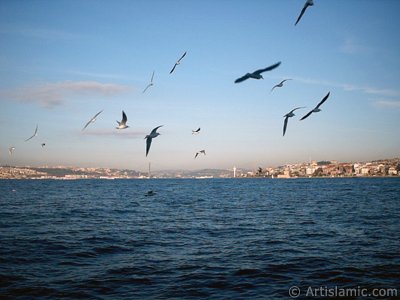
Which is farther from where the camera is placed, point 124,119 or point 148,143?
point 124,119

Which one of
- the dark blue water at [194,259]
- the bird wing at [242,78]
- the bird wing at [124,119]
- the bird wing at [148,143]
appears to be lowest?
the dark blue water at [194,259]

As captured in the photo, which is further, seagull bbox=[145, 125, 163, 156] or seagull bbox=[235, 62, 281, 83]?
seagull bbox=[145, 125, 163, 156]

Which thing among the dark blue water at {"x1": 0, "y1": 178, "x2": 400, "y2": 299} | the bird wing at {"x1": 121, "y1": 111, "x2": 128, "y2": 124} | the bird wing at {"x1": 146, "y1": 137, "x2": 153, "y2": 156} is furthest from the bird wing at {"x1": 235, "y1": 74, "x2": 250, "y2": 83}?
the dark blue water at {"x1": 0, "y1": 178, "x2": 400, "y2": 299}

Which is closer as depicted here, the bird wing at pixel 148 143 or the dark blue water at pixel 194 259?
the dark blue water at pixel 194 259

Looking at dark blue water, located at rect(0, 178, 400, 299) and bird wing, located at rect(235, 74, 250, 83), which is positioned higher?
bird wing, located at rect(235, 74, 250, 83)

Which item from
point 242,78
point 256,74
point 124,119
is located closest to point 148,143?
point 124,119

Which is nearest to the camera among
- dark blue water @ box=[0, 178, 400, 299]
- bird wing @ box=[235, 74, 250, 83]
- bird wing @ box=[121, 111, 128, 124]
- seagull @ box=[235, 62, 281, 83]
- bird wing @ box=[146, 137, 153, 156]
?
bird wing @ box=[235, 74, 250, 83]

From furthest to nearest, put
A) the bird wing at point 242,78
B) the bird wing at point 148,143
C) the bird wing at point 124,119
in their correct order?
1. the bird wing at point 124,119
2. the bird wing at point 148,143
3. the bird wing at point 242,78

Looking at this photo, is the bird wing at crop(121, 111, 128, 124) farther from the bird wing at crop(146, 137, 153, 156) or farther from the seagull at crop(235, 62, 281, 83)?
the seagull at crop(235, 62, 281, 83)

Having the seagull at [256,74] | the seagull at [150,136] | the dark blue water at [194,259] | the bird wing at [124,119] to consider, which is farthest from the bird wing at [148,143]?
the dark blue water at [194,259]

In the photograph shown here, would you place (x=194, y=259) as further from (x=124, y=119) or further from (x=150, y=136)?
(x=124, y=119)

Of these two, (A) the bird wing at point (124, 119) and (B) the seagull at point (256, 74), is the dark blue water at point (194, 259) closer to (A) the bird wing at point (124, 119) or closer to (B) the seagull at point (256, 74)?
(A) the bird wing at point (124, 119)

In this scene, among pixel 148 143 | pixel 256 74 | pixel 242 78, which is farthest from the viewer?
pixel 148 143

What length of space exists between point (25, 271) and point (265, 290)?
8.49 m
